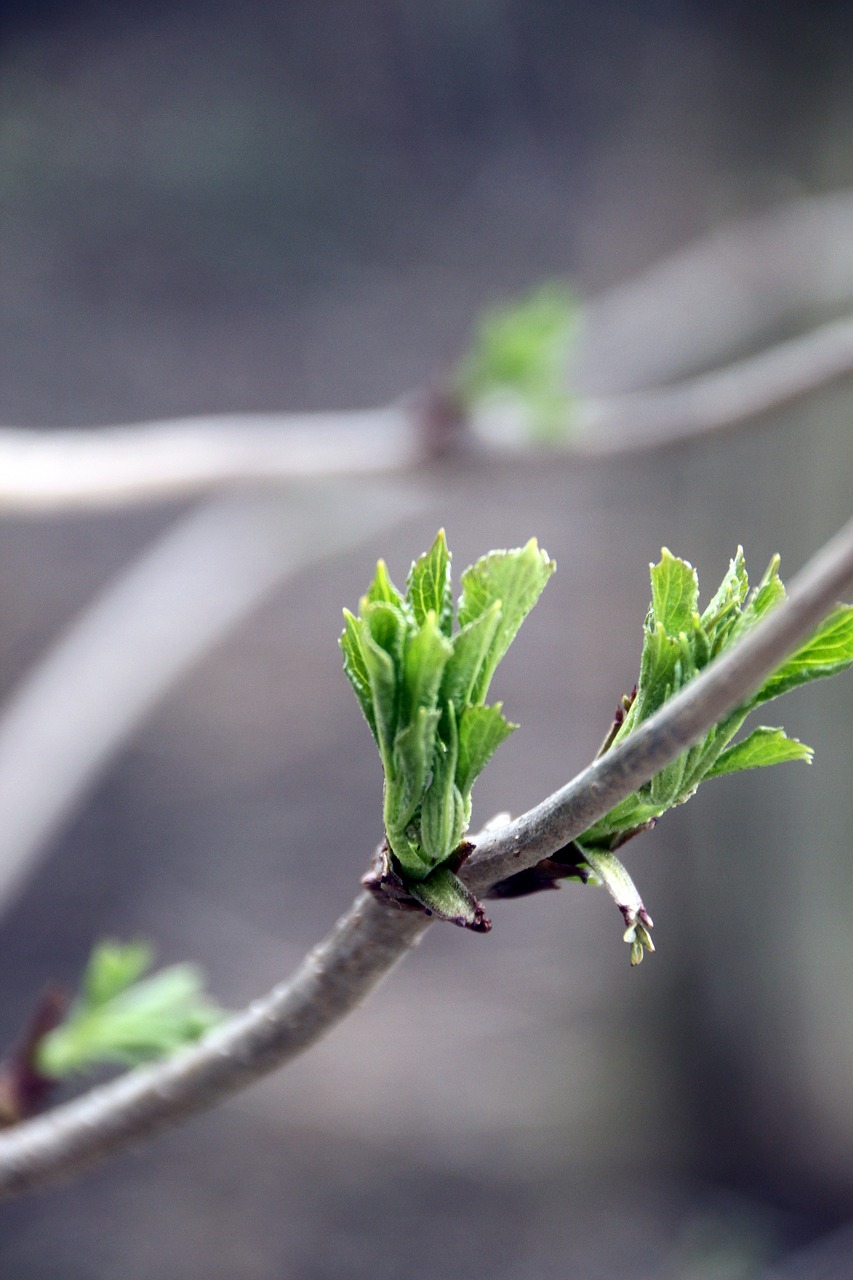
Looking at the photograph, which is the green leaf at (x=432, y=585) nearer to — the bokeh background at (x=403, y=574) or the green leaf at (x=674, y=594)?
the green leaf at (x=674, y=594)

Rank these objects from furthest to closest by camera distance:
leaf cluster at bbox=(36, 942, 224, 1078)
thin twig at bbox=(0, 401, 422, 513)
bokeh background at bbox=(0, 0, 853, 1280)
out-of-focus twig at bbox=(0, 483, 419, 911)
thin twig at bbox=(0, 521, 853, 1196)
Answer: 1. bokeh background at bbox=(0, 0, 853, 1280)
2. out-of-focus twig at bbox=(0, 483, 419, 911)
3. thin twig at bbox=(0, 401, 422, 513)
4. leaf cluster at bbox=(36, 942, 224, 1078)
5. thin twig at bbox=(0, 521, 853, 1196)

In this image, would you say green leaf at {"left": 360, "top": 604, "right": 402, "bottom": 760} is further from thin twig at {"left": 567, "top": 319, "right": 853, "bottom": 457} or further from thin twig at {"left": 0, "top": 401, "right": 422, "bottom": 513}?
thin twig at {"left": 567, "top": 319, "right": 853, "bottom": 457}

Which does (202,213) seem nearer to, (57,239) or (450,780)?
(57,239)

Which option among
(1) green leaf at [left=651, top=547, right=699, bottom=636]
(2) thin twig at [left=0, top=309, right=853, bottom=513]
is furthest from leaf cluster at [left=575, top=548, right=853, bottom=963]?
(2) thin twig at [left=0, top=309, right=853, bottom=513]

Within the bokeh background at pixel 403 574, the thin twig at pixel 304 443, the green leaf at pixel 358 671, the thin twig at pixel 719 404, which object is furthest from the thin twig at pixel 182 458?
the bokeh background at pixel 403 574

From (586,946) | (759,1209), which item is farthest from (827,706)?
(759,1209)

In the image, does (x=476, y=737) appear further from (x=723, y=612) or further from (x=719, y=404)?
(x=719, y=404)

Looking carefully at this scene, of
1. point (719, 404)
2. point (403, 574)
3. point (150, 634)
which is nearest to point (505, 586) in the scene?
point (719, 404)
